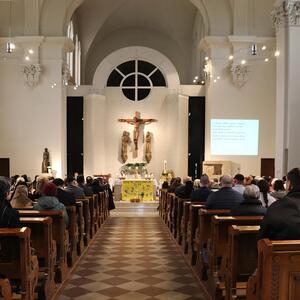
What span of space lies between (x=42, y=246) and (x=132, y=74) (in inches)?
682

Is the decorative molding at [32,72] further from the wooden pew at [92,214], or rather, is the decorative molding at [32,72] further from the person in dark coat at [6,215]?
the person in dark coat at [6,215]

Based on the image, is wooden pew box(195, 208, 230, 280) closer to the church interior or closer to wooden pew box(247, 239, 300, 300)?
the church interior

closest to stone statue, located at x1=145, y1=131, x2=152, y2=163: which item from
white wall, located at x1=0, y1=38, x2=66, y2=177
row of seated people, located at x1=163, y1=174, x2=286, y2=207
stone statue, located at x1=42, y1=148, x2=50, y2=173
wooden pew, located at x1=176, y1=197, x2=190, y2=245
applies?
white wall, located at x1=0, y1=38, x2=66, y2=177

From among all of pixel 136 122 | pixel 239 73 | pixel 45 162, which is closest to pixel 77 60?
pixel 136 122

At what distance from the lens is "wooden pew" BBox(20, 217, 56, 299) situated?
496 cm

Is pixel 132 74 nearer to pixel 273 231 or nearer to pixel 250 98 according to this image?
pixel 250 98

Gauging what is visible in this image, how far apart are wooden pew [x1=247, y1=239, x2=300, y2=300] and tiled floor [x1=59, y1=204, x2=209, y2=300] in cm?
231

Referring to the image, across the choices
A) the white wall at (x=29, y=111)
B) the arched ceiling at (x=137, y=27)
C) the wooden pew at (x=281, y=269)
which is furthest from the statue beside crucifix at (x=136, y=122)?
the wooden pew at (x=281, y=269)

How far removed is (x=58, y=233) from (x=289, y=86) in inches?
324

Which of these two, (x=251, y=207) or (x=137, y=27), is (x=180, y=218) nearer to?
(x=251, y=207)

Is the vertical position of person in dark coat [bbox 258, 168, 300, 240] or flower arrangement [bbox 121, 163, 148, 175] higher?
person in dark coat [bbox 258, 168, 300, 240]

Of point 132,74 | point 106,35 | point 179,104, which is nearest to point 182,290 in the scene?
point 179,104

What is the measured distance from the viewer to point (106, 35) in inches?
941

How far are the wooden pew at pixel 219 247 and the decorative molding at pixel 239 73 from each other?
12060 mm
